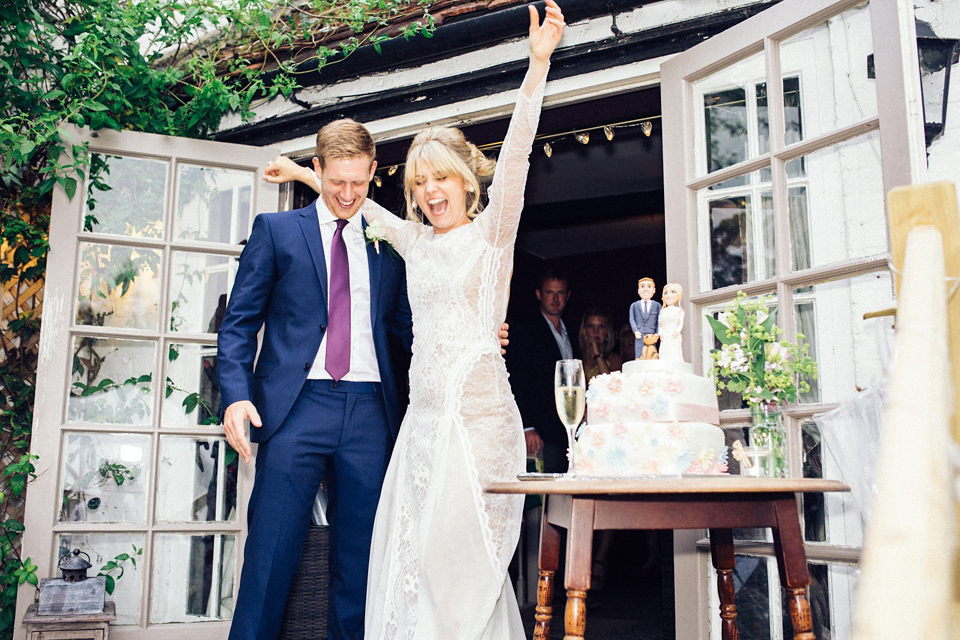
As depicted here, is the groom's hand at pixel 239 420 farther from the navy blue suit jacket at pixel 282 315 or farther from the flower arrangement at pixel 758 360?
the flower arrangement at pixel 758 360

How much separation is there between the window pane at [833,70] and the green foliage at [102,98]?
143cm

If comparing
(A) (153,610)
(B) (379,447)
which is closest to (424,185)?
(B) (379,447)

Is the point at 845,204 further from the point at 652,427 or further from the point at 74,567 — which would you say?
the point at 74,567

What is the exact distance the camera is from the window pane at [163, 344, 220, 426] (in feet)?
11.0

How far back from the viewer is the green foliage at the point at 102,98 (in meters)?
3.21

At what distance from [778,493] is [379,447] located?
1.25 meters

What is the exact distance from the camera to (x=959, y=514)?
943mm

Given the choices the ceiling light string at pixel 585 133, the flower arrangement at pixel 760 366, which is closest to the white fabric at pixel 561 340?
the ceiling light string at pixel 585 133

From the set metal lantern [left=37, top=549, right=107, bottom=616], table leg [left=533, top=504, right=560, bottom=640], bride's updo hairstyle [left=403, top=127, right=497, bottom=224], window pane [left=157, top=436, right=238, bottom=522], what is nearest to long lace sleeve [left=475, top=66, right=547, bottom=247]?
bride's updo hairstyle [left=403, top=127, right=497, bottom=224]

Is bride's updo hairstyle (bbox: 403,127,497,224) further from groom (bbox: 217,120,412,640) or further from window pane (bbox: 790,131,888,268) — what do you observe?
window pane (bbox: 790,131,888,268)

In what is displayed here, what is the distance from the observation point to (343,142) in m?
2.58

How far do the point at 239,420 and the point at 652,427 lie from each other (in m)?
1.29

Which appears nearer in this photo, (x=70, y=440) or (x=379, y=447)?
(x=379, y=447)

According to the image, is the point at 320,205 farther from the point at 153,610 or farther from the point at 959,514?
the point at 959,514
